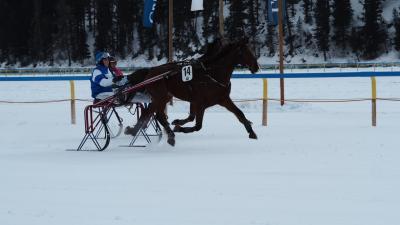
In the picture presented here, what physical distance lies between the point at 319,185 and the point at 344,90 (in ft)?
63.2

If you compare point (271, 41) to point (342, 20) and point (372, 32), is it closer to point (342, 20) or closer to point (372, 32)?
point (342, 20)

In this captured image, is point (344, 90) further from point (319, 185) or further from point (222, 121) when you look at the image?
point (319, 185)

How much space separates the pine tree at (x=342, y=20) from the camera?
65.0 meters

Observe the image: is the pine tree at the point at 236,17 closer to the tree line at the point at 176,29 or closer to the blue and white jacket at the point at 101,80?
the tree line at the point at 176,29

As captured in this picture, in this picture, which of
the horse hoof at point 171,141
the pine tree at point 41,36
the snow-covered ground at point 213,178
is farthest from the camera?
the pine tree at point 41,36

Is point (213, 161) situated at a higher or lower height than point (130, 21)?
lower

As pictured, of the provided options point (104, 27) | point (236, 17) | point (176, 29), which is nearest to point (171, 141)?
point (236, 17)

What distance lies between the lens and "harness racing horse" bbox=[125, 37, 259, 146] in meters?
9.38

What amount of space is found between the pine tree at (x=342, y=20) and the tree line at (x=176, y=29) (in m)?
0.12

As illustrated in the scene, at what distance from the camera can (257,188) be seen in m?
5.81

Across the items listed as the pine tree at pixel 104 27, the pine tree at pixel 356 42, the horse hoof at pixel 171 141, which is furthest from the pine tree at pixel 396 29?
the horse hoof at pixel 171 141

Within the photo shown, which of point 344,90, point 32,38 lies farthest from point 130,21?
point 344,90

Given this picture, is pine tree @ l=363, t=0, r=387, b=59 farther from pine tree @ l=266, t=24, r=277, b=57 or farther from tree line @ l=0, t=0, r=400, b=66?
pine tree @ l=266, t=24, r=277, b=57

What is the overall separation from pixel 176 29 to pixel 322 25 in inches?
719
